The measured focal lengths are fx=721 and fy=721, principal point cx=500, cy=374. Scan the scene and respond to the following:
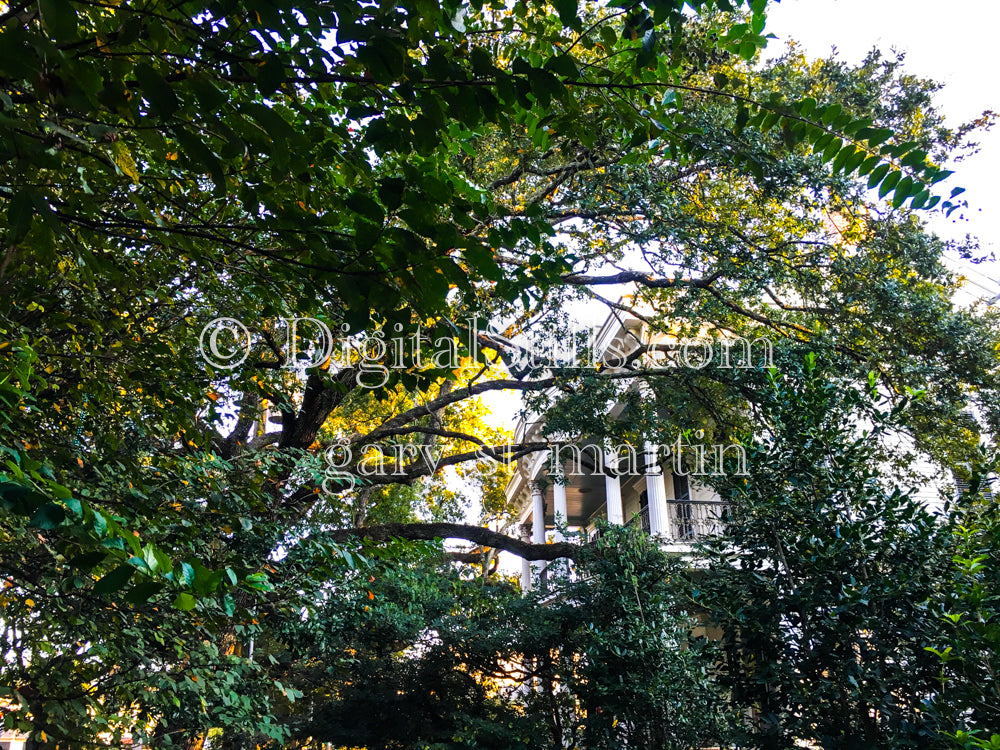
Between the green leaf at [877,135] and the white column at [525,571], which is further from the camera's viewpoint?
the white column at [525,571]

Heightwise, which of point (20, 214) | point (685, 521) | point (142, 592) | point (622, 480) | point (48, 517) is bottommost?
point (142, 592)

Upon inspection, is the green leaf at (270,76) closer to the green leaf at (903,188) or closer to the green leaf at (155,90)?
the green leaf at (155,90)

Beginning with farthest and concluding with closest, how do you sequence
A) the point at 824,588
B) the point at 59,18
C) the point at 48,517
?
the point at 824,588 < the point at 59,18 < the point at 48,517

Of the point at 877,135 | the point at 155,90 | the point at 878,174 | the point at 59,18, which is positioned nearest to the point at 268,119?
the point at 155,90

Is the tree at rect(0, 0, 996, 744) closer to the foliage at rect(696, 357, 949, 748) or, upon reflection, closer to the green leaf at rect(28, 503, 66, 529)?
the green leaf at rect(28, 503, 66, 529)

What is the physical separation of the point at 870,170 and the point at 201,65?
103 inches

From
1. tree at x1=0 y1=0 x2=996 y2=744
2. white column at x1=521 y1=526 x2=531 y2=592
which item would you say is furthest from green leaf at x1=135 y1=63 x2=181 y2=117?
white column at x1=521 y1=526 x2=531 y2=592

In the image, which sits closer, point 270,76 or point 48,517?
point 48,517

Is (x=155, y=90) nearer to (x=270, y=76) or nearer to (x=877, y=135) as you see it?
(x=270, y=76)

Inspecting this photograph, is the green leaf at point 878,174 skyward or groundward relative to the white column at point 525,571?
skyward

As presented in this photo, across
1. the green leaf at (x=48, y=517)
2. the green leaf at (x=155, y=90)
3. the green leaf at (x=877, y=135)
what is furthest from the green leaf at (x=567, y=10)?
the green leaf at (x=48, y=517)

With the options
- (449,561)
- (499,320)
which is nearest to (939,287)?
(499,320)

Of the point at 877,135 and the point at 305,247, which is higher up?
the point at 877,135

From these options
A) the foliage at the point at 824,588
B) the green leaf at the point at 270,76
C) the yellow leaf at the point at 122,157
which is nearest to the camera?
the green leaf at the point at 270,76
